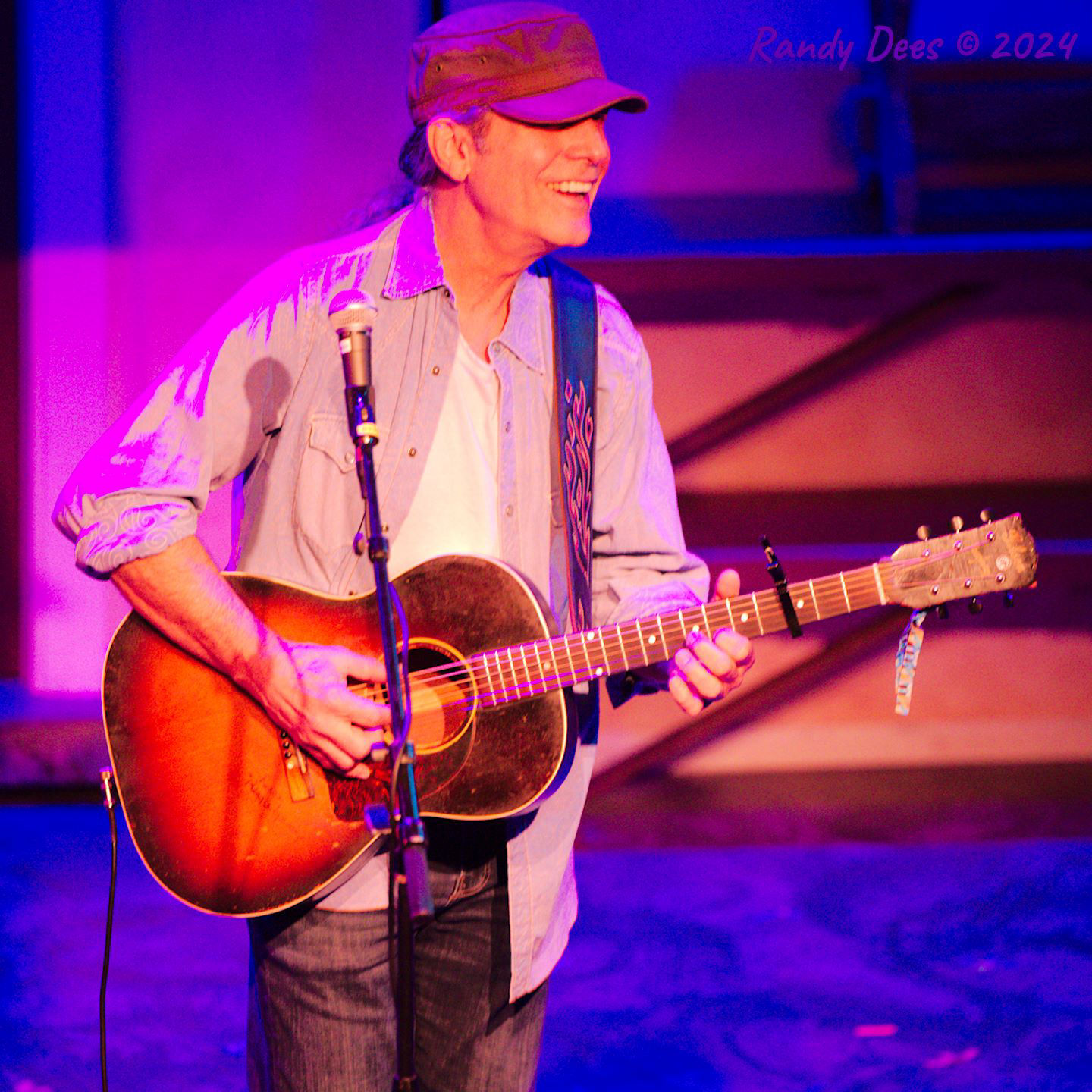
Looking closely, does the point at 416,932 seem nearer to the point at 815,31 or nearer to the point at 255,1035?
the point at 255,1035

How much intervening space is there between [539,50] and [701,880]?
380 cm

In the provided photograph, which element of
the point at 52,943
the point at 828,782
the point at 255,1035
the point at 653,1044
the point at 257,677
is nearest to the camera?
the point at 257,677

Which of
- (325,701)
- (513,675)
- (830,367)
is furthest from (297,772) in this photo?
(830,367)

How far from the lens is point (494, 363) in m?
2.32

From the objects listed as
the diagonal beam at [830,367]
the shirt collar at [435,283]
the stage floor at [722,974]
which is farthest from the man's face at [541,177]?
the diagonal beam at [830,367]

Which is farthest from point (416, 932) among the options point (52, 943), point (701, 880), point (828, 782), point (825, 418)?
point (825, 418)

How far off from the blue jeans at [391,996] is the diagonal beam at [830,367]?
12.9ft

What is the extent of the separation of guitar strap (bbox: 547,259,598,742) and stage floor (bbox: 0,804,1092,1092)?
5.83 ft

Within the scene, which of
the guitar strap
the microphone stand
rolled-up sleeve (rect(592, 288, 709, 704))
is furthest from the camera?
rolled-up sleeve (rect(592, 288, 709, 704))

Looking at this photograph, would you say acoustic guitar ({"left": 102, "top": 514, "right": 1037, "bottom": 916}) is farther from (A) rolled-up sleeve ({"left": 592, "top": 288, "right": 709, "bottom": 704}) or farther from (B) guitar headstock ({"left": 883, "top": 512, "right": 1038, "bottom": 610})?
(A) rolled-up sleeve ({"left": 592, "top": 288, "right": 709, "bottom": 704})

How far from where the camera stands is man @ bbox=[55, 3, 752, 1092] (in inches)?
79.9

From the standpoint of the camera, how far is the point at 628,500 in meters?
2.44

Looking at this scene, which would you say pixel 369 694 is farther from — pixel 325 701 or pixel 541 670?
pixel 541 670

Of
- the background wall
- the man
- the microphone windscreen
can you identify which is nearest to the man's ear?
the man
